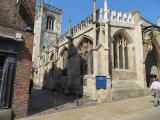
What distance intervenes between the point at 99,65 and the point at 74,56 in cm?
553

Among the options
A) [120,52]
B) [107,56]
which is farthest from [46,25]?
[107,56]

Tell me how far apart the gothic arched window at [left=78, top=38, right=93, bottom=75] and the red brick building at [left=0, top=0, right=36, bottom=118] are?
8681 millimetres

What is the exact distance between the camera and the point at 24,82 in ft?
27.8

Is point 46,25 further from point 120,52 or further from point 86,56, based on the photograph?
point 120,52

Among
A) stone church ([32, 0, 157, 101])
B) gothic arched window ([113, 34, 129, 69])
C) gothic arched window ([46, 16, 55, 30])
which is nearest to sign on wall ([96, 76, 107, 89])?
stone church ([32, 0, 157, 101])

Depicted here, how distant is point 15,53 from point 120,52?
10.4 m

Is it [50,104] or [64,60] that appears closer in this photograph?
[50,104]

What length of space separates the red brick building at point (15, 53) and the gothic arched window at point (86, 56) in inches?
342

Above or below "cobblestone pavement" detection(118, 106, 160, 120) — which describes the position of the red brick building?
above

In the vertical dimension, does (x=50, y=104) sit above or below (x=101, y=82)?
below

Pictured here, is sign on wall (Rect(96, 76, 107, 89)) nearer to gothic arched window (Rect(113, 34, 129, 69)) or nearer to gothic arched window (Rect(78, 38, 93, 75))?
gothic arched window (Rect(113, 34, 129, 69))

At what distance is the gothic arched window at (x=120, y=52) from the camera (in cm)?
1577

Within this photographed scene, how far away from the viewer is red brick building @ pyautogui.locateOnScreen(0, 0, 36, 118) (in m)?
7.79

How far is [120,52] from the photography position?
53.3ft
